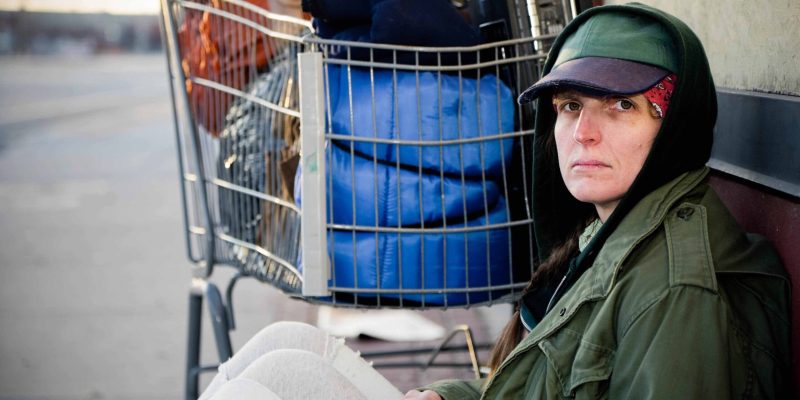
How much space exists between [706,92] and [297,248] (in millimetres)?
1586

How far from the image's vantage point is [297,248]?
3148 mm

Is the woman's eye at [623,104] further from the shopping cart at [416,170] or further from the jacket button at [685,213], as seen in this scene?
the shopping cart at [416,170]

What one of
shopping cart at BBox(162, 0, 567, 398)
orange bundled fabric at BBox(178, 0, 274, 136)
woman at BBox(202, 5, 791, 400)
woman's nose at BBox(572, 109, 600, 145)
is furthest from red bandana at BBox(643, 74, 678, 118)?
orange bundled fabric at BBox(178, 0, 274, 136)

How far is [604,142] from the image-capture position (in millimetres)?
1871

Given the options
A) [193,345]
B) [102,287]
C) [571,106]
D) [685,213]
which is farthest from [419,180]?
[102,287]

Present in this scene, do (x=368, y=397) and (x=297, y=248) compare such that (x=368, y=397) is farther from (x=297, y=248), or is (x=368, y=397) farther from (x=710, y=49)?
(x=710, y=49)

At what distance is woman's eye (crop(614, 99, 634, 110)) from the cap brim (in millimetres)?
59

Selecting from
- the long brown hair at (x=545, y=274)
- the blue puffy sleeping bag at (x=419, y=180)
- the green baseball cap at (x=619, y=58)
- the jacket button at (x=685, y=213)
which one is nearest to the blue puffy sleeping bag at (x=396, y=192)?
the blue puffy sleeping bag at (x=419, y=180)

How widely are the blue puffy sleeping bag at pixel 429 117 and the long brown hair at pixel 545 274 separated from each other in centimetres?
63

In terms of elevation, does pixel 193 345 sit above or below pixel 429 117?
below

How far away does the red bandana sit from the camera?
1.80 metres

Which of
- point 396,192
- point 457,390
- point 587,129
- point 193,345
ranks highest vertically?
point 587,129

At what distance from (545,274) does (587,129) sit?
40 centimetres

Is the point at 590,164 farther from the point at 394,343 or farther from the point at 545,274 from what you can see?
the point at 394,343
